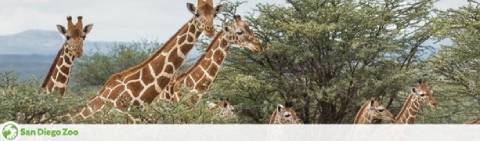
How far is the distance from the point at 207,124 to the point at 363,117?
4204 mm

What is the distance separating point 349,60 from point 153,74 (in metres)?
6.92

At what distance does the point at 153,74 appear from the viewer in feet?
37.8

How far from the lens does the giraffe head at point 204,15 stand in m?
11.7

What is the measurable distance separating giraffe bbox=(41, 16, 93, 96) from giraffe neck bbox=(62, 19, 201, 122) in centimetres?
83

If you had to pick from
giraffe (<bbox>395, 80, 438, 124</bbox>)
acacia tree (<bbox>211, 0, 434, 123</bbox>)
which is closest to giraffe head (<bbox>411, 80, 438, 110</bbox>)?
giraffe (<bbox>395, 80, 438, 124</bbox>)

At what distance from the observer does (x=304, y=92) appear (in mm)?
17141

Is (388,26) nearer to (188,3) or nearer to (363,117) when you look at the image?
(363,117)

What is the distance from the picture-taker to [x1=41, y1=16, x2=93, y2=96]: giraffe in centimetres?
1152

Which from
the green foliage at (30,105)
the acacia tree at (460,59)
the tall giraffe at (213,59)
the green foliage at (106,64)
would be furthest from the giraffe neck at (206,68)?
the green foliage at (106,64)

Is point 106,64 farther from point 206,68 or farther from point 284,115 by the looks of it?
point 284,115

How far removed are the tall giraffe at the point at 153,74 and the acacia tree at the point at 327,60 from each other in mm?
4793
